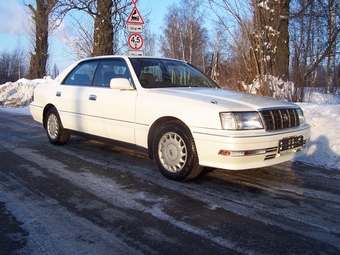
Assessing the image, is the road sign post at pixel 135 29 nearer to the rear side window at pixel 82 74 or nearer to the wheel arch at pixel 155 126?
the rear side window at pixel 82 74

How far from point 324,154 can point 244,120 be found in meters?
2.37

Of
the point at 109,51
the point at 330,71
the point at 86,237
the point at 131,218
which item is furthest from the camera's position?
the point at 109,51

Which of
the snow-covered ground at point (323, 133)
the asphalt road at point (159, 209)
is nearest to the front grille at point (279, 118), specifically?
the asphalt road at point (159, 209)

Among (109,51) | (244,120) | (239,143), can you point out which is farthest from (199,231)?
(109,51)

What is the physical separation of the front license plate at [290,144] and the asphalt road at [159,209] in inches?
16.6

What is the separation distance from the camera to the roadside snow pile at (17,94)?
15203mm

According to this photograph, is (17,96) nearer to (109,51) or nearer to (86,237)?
(109,51)

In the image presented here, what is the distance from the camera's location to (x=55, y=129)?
5.86 metres

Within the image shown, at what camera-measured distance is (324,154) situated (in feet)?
16.7

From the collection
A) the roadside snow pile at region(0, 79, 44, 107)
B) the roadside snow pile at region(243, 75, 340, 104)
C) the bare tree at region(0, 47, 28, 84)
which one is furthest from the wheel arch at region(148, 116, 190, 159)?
the bare tree at region(0, 47, 28, 84)

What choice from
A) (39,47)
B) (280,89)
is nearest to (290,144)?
(280,89)

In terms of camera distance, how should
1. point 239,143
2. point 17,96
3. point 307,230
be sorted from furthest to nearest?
point 17,96 < point 239,143 < point 307,230

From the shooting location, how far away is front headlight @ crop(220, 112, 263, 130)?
340cm

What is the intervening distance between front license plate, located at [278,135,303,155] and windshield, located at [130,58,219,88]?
1.68 meters
